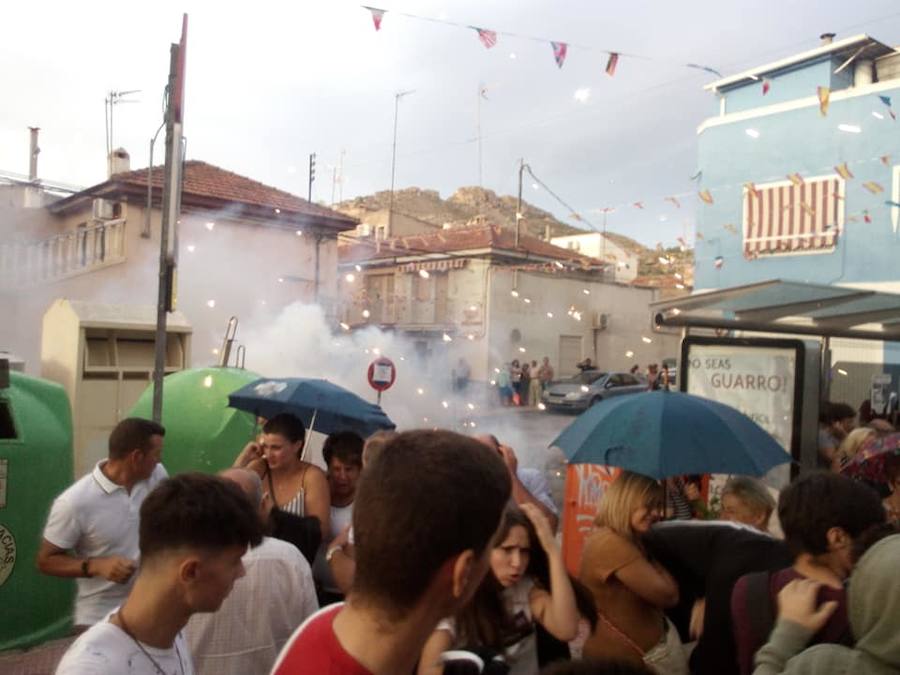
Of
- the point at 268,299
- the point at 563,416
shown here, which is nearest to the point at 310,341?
the point at 268,299

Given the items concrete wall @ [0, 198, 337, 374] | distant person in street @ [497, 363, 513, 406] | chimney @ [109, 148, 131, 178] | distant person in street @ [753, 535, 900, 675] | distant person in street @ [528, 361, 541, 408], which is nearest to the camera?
distant person in street @ [753, 535, 900, 675]

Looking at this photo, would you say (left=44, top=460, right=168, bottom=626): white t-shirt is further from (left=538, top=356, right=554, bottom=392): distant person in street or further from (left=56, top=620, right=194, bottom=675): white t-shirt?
(left=538, top=356, right=554, bottom=392): distant person in street

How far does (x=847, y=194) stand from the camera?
17.6 meters

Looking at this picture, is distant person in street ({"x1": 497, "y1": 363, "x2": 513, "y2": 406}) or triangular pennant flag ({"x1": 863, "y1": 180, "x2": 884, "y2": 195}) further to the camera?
distant person in street ({"x1": 497, "y1": 363, "x2": 513, "y2": 406})

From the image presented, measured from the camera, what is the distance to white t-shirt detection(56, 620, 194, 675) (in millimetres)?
1843

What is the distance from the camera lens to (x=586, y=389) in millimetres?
26141

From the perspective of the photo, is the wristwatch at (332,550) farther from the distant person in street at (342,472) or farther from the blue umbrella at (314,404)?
the blue umbrella at (314,404)

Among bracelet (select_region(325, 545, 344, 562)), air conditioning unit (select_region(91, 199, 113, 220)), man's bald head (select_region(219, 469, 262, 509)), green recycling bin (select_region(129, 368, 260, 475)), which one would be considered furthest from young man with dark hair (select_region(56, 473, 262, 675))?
air conditioning unit (select_region(91, 199, 113, 220))

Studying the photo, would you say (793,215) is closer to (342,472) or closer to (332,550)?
(342,472)

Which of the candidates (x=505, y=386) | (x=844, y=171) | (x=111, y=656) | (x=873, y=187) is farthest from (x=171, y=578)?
(x=505, y=386)

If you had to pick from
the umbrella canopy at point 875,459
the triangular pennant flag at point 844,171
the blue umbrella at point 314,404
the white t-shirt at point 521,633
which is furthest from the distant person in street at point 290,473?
the triangular pennant flag at point 844,171

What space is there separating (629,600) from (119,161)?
2618 centimetres

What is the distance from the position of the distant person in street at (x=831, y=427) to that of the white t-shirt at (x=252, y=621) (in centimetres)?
573

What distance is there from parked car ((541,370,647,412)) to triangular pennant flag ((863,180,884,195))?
10.1 metres
